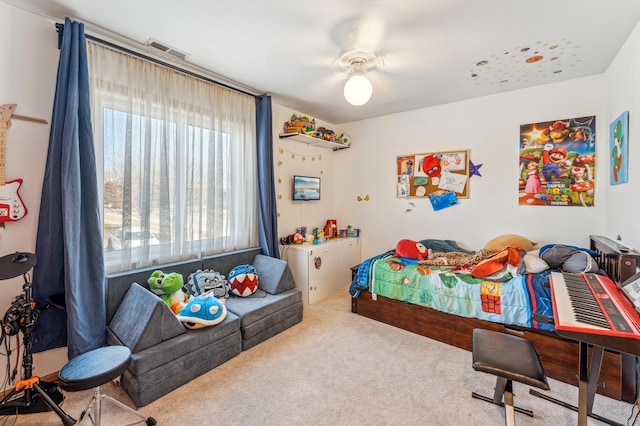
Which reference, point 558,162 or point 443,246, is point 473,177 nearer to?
point 558,162

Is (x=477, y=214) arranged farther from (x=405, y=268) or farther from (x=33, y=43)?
(x=33, y=43)

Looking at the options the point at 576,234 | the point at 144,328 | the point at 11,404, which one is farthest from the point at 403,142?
the point at 11,404

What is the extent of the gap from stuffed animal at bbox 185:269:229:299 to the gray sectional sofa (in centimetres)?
8

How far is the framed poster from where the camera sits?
82.0 inches

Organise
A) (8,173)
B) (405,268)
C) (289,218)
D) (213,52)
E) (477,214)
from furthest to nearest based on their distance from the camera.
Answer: (289,218) < (477,214) < (405,268) < (213,52) < (8,173)

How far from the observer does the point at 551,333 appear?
2.07m

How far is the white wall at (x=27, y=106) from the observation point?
182 centimetres

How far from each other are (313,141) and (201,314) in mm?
2715

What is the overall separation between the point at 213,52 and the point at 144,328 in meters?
2.20

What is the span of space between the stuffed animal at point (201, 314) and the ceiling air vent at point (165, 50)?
205 cm

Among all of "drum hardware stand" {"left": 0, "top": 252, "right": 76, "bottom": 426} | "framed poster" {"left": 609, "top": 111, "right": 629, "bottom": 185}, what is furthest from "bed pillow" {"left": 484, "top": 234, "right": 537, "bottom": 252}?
"drum hardware stand" {"left": 0, "top": 252, "right": 76, "bottom": 426}

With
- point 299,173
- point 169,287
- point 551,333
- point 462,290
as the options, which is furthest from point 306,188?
point 551,333

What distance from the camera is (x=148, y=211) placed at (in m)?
2.42

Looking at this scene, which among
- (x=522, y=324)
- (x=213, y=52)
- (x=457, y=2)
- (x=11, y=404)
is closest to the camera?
(x=11, y=404)
